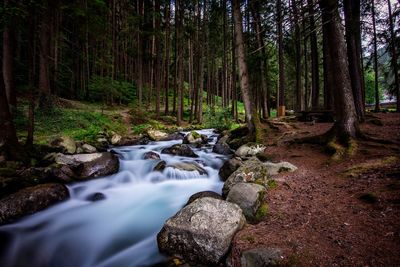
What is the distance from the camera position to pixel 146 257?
457cm

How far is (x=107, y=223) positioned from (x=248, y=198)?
363 cm

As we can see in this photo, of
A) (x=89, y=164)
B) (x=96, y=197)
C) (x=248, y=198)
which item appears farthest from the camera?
(x=89, y=164)

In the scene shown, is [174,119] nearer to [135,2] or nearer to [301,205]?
[135,2]

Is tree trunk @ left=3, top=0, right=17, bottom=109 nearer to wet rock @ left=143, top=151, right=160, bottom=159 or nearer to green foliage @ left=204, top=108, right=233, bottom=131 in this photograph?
wet rock @ left=143, top=151, right=160, bottom=159

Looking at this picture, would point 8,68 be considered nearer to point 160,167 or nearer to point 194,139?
point 160,167

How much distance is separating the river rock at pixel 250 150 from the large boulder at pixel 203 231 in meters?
5.29

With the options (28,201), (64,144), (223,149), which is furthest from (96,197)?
(223,149)

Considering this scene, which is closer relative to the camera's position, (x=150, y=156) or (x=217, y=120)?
(x=150, y=156)

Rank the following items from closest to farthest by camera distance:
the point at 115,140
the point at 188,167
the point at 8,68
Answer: the point at 188,167, the point at 8,68, the point at 115,140

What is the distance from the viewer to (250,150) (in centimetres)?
961

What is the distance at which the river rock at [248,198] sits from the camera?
4496mm

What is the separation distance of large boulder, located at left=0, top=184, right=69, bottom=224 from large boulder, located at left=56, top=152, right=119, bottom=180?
1.41 meters

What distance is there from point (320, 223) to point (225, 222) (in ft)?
5.00

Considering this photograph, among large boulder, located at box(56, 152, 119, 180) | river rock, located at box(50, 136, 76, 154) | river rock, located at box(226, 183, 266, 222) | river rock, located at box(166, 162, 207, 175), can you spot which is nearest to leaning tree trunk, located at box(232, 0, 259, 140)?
river rock, located at box(166, 162, 207, 175)
